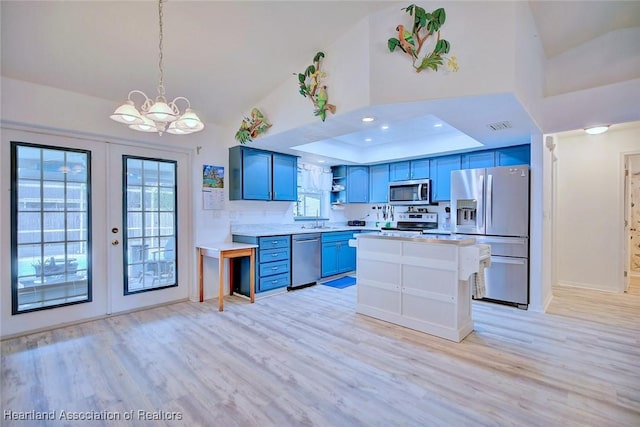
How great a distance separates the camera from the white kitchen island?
9.37 feet

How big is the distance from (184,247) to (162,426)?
8.81 ft

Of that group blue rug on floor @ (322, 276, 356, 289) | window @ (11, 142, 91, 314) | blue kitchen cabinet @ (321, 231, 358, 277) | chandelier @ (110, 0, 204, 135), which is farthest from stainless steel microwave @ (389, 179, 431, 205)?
window @ (11, 142, 91, 314)

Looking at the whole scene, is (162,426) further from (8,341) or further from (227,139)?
(227,139)

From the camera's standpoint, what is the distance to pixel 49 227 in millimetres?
3131

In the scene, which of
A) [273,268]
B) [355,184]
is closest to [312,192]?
[355,184]

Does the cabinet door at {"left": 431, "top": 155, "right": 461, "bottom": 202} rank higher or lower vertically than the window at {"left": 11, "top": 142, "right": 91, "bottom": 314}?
higher

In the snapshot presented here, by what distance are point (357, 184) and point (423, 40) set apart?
12.7 ft

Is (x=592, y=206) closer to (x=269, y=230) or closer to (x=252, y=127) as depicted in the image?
(x=269, y=230)

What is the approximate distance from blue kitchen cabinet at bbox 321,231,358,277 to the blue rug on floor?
0.14 m

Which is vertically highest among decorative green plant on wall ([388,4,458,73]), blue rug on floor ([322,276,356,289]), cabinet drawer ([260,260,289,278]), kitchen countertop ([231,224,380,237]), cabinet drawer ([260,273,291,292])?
decorative green plant on wall ([388,4,458,73])

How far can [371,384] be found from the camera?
217 centimetres

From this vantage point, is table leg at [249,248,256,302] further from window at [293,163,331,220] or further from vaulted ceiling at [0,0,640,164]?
vaulted ceiling at [0,0,640,164]

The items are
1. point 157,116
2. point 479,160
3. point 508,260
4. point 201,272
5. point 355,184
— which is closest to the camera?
point 157,116

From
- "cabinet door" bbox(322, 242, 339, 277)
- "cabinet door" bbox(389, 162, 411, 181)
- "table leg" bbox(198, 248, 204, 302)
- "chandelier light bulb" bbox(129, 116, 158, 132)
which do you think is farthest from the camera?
"cabinet door" bbox(389, 162, 411, 181)
